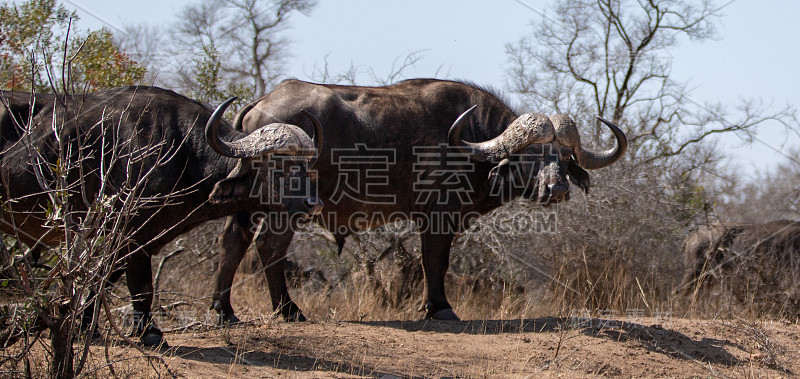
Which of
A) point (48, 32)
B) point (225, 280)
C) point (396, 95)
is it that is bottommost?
point (225, 280)

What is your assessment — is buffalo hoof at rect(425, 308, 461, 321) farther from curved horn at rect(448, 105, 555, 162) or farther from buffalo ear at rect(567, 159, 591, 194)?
buffalo ear at rect(567, 159, 591, 194)

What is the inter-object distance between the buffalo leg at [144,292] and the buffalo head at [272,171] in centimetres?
67

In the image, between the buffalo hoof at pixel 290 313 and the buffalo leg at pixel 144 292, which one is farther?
the buffalo hoof at pixel 290 313

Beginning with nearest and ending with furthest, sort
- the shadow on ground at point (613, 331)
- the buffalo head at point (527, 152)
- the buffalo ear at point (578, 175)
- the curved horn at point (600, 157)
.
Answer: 1. the shadow on ground at point (613, 331)
2. the buffalo head at point (527, 152)
3. the buffalo ear at point (578, 175)
4. the curved horn at point (600, 157)

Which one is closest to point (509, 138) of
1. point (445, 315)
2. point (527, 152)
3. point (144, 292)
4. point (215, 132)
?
point (527, 152)

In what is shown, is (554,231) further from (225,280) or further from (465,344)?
(225,280)

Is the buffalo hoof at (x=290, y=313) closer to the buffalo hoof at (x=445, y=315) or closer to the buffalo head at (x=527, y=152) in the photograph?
the buffalo hoof at (x=445, y=315)

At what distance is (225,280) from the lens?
21.3 ft

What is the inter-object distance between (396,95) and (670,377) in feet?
10.8

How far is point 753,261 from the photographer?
8.26m

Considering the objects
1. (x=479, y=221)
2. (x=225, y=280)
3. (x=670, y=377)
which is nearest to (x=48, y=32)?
(x=225, y=280)

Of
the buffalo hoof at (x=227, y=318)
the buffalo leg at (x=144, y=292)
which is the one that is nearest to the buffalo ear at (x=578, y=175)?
the buffalo hoof at (x=227, y=318)

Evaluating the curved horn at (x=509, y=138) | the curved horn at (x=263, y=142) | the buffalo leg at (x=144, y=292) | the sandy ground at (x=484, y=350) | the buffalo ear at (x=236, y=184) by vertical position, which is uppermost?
the curved horn at (x=509, y=138)

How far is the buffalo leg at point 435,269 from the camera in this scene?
267 inches
